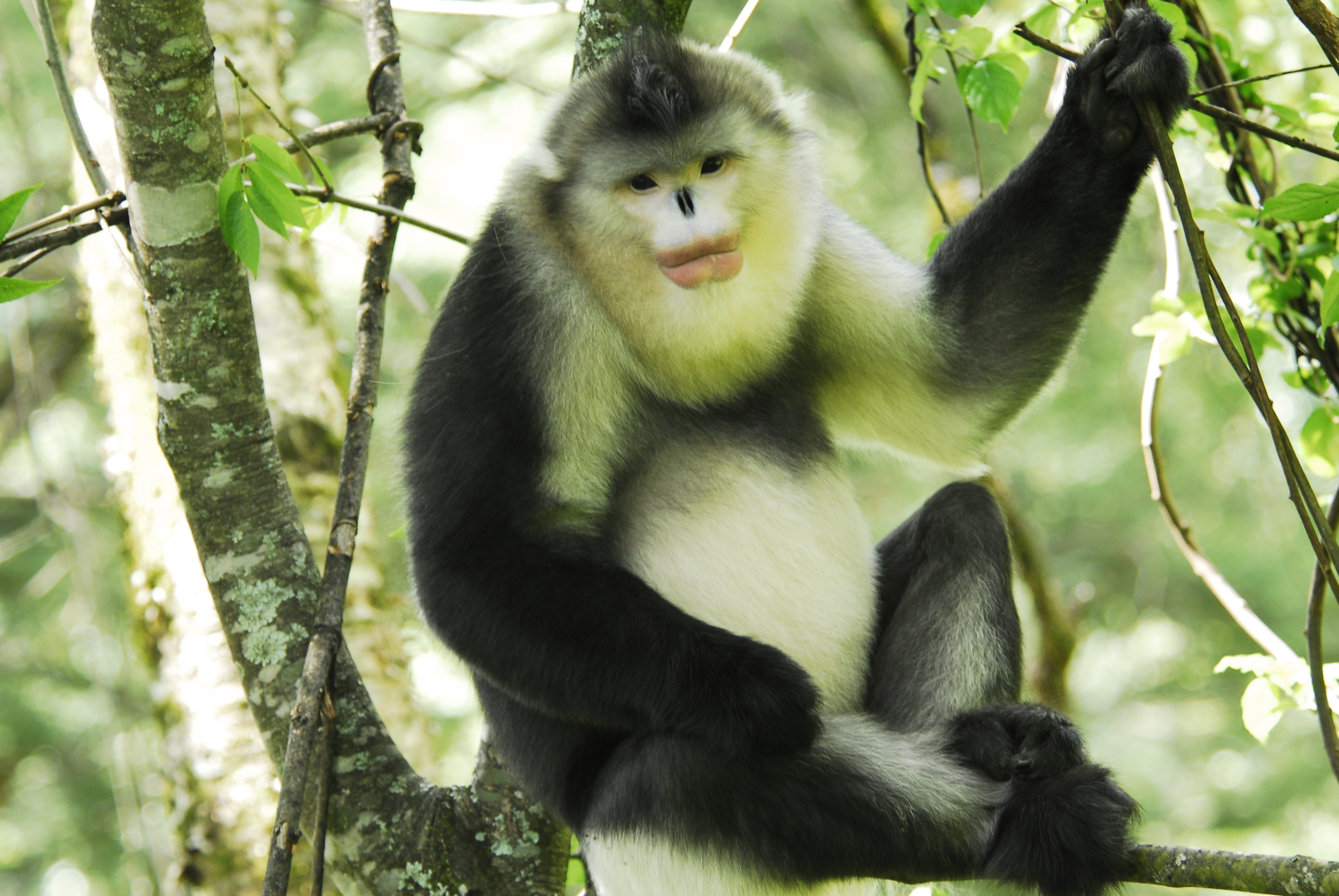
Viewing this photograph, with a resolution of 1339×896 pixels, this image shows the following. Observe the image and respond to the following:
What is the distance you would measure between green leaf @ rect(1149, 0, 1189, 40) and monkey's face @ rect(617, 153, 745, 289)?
3.16ft

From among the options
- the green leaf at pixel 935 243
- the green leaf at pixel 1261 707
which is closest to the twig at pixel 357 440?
the green leaf at pixel 935 243

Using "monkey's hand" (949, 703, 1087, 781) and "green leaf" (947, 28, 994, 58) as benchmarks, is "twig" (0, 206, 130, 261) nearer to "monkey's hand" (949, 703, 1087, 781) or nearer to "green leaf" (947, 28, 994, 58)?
"green leaf" (947, 28, 994, 58)

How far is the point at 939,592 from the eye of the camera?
8.64 ft

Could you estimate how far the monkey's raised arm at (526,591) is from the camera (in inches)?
82.7

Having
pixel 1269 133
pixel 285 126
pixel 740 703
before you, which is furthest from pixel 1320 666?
pixel 285 126

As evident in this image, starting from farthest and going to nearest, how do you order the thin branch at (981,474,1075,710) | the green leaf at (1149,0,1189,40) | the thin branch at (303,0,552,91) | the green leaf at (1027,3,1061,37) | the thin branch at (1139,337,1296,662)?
the thin branch at (981,474,1075,710) < the thin branch at (303,0,552,91) < the green leaf at (1027,3,1061,37) < the thin branch at (1139,337,1296,662) < the green leaf at (1149,0,1189,40)

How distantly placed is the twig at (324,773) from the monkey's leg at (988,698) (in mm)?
1179

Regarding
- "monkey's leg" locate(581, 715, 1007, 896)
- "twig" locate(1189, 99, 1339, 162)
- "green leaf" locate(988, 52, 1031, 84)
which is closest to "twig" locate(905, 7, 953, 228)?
"green leaf" locate(988, 52, 1031, 84)

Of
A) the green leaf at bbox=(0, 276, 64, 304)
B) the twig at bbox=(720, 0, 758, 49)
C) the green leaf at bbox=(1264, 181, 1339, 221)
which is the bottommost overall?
the green leaf at bbox=(1264, 181, 1339, 221)

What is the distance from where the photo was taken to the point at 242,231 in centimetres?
221

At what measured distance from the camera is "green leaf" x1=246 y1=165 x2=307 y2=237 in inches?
86.0

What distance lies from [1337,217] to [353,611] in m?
3.02

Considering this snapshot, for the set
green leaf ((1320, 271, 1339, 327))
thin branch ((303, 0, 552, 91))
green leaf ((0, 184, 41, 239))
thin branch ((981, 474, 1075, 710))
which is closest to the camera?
green leaf ((1320, 271, 1339, 327))

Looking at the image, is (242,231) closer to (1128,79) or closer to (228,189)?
(228,189)
